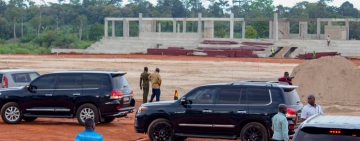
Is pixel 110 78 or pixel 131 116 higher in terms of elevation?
pixel 110 78

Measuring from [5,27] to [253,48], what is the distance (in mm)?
65418

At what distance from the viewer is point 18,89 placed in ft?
64.0

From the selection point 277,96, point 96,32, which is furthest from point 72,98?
point 96,32

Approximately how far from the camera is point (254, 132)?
14516mm

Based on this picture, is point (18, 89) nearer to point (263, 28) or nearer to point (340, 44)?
point (340, 44)

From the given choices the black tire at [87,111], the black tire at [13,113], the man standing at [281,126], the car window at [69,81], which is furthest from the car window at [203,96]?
the black tire at [13,113]

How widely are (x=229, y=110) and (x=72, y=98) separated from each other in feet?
18.8

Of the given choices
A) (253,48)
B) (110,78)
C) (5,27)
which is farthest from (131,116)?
(5,27)

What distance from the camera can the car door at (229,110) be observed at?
48.4ft

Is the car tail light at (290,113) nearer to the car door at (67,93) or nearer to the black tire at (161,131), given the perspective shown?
the black tire at (161,131)

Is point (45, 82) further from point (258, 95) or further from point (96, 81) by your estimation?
point (258, 95)

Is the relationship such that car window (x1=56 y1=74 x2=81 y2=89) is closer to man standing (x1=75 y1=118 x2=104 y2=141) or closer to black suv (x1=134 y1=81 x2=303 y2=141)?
black suv (x1=134 y1=81 x2=303 y2=141)

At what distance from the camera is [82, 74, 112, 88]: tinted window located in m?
18.6

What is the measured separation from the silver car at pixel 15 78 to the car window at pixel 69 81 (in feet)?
13.1
